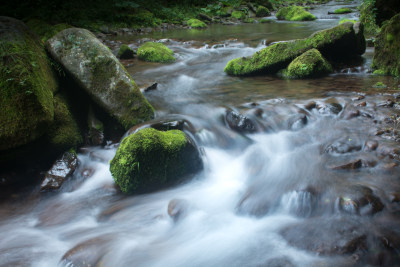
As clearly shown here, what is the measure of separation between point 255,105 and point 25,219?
14.4 ft

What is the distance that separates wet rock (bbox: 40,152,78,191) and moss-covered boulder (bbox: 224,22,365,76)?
5478 millimetres

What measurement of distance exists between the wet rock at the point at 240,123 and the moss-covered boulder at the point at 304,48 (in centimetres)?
326

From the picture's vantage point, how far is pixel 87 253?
276 centimetres

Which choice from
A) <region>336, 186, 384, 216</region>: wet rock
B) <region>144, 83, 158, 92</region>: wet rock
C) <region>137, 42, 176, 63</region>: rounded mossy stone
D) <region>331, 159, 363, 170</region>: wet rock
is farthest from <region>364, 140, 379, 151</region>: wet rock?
<region>137, 42, 176, 63</region>: rounded mossy stone

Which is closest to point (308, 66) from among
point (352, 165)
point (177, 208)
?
point (352, 165)

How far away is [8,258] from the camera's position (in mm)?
2811

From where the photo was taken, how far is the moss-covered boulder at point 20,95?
3.57 metres

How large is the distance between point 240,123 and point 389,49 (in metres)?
4.47

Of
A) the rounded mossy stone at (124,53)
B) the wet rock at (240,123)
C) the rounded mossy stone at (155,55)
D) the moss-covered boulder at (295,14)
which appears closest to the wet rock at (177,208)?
the wet rock at (240,123)

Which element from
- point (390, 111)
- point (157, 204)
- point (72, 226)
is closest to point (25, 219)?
point (72, 226)

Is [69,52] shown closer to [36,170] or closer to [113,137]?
[113,137]

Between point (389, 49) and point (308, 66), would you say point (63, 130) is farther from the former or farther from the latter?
point (389, 49)

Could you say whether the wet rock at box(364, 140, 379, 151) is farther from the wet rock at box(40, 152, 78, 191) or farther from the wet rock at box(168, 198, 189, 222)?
the wet rock at box(40, 152, 78, 191)

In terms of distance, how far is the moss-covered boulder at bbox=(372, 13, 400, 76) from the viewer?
20.5ft
